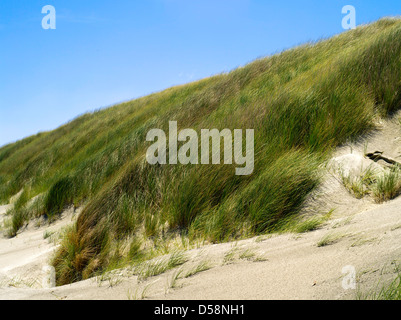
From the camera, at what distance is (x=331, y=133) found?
4023mm

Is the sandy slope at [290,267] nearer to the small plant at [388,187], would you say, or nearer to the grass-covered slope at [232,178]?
the small plant at [388,187]

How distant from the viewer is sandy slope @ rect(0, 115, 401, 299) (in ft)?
6.18

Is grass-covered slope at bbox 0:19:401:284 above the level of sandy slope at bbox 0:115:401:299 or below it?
above

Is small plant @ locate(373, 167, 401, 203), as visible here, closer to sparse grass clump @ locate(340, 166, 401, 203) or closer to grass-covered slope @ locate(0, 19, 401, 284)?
sparse grass clump @ locate(340, 166, 401, 203)

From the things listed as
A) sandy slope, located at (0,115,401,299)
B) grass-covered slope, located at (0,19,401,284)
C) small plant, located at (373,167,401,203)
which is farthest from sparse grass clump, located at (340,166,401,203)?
grass-covered slope, located at (0,19,401,284)

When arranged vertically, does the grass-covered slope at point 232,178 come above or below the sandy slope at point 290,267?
above

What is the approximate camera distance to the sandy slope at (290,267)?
1.88 meters

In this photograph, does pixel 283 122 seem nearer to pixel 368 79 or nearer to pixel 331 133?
pixel 331 133

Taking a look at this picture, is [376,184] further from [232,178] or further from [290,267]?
[290,267]

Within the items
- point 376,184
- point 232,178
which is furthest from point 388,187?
point 232,178

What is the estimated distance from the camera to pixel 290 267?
2145 millimetres

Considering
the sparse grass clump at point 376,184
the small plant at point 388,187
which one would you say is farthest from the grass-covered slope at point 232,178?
the small plant at point 388,187

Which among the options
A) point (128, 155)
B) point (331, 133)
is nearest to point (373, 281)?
point (331, 133)

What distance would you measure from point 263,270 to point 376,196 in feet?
5.16
